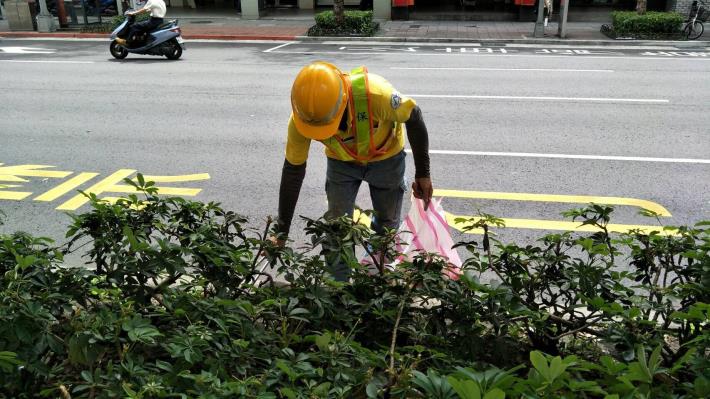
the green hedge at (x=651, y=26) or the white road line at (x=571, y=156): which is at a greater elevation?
the green hedge at (x=651, y=26)

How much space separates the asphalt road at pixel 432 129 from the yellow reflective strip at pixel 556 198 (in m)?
0.03

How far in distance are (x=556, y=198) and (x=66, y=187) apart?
15.9 feet

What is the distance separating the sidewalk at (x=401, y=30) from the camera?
17.8 metres

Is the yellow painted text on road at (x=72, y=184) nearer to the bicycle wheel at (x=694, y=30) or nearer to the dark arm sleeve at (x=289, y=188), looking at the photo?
the dark arm sleeve at (x=289, y=188)

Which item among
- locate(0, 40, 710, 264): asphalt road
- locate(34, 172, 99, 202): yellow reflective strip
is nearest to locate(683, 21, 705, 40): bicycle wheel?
locate(0, 40, 710, 264): asphalt road

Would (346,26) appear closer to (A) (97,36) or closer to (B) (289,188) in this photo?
(A) (97,36)

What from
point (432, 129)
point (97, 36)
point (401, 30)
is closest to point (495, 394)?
point (432, 129)

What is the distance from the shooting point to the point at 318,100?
9.84 ft

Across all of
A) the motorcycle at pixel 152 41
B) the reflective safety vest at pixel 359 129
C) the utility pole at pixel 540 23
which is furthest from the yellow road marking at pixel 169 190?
the utility pole at pixel 540 23

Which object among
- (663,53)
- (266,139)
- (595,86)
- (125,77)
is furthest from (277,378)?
(663,53)

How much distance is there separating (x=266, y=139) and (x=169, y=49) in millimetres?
7576

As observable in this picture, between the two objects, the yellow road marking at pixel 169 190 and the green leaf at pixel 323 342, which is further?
the yellow road marking at pixel 169 190

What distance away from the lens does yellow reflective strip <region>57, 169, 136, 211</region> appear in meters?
5.91

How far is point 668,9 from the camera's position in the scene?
2152 centimetres
